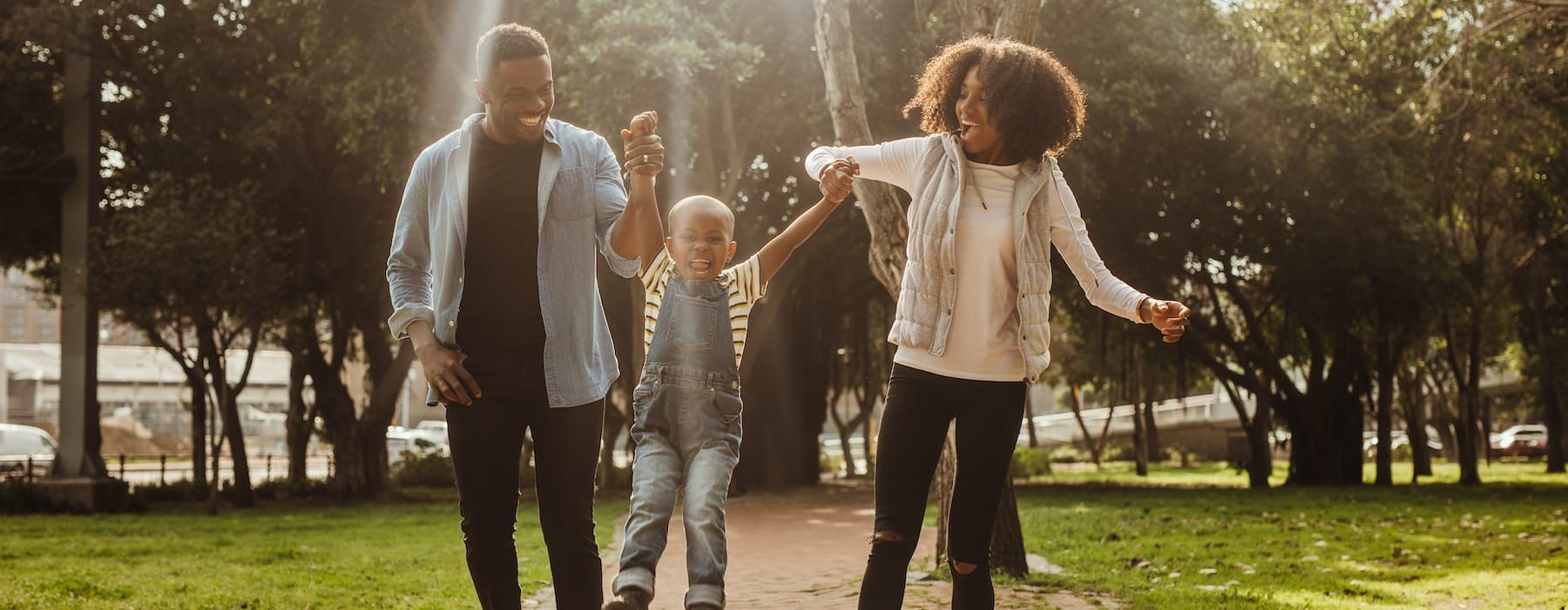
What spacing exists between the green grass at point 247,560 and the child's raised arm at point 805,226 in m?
4.32

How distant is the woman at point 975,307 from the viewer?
154 inches

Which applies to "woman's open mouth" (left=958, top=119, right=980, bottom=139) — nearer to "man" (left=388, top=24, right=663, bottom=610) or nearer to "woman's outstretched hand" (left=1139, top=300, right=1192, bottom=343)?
"woman's outstretched hand" (left=1139, top=300, right=1192, bottom=343)

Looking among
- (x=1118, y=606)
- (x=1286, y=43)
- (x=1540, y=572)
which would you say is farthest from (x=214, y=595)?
(x=1286, y=43)

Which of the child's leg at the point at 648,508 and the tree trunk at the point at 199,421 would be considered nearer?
the child's leg at the point at 648,508

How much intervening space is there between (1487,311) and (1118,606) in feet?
81.2

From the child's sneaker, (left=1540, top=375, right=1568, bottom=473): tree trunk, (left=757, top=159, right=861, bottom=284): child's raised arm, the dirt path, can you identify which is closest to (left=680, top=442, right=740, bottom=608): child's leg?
the child's sneaker

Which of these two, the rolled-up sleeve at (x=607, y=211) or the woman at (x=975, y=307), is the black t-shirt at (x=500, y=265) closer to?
the rolled-up sleeve at (x=607, y=211)

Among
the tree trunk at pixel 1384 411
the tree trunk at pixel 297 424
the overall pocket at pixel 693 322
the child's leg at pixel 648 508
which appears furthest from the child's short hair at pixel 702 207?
the tree trunk at pixel 1384 411

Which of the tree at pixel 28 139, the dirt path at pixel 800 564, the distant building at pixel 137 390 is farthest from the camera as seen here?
the distant building at pixel 137 390

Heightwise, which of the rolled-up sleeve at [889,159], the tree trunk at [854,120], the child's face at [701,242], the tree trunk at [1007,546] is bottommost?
the tree trunk at [1007,546]

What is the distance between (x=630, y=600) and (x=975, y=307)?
4.26 ft

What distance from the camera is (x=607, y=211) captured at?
3.81 meters

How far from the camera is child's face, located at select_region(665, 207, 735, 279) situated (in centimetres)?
403

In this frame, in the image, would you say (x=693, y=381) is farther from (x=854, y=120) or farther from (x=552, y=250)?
(x=854, y=120)
